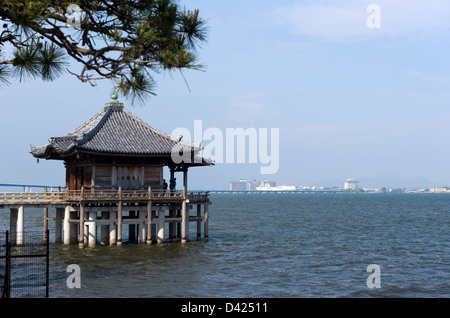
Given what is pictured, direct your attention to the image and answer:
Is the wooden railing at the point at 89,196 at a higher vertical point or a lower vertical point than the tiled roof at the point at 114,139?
lower

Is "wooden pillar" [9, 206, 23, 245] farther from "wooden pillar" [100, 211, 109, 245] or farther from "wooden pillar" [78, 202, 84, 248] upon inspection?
"wooden pillar" [100, 211, 109, 245]

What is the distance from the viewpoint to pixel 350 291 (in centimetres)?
2327

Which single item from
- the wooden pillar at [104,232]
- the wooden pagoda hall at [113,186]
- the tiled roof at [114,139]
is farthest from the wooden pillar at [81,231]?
the tiled roof at [114,139]

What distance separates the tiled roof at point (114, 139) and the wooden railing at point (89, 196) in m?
2.21

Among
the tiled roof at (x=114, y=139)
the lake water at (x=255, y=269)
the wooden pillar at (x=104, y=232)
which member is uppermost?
the tiled roof at (x=114, y=139)

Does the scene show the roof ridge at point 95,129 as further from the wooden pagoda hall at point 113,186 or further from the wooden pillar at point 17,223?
the wooden pillar at point 17,223

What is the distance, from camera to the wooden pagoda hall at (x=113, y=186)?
32.5 m

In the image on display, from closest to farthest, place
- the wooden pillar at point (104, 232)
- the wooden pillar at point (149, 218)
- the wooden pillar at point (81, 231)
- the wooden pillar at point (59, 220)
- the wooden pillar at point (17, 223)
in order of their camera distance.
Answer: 1. the wooden pillar at point (81, 231)
2. the wooden pillar at point (17, 223)
3. the wooden pillar at point (149, 218)
4. the wooden pillar at point (104, 232)
5. the wooden pillar at point (59, 220)

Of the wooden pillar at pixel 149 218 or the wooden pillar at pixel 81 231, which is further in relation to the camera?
the wooden pillar at pixel 149 218

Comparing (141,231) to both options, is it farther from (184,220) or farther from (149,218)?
(184,220)

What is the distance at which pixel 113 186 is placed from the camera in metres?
33.3

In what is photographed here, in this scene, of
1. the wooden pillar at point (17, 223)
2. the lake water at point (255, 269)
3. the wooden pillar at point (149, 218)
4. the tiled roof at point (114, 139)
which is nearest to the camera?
the lake water at point (255, 269)
